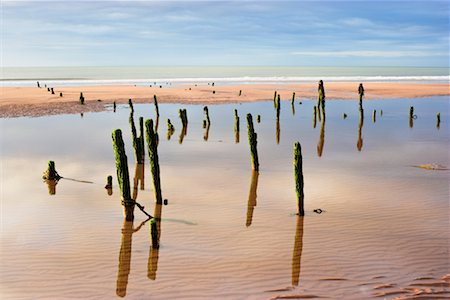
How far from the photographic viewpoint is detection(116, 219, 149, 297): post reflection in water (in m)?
8.91

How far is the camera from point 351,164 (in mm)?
19344

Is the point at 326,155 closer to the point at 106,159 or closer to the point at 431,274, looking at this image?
the point at 106,159

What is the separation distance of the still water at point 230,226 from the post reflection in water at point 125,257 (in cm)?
2

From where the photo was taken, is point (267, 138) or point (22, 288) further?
point (267, 138)

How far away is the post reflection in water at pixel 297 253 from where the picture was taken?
9.32 metres

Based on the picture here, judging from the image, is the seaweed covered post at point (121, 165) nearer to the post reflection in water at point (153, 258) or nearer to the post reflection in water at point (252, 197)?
the post reflection in water at point (153, 258)

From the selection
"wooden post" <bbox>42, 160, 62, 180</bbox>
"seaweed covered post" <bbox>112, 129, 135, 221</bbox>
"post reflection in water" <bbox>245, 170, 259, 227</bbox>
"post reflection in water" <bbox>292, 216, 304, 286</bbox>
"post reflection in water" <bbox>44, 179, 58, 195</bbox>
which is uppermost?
"seaweed covered post" <bbox>112, 129, 135, 221</bbox>

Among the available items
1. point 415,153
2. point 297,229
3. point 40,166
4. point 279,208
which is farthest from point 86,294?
point 415,153

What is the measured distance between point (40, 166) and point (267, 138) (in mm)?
12283

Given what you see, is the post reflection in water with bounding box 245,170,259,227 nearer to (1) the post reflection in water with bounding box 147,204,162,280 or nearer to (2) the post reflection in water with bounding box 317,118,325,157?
(1) the post reflection in water with bounding box 147,204,162,280

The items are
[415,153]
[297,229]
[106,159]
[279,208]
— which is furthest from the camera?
[415,153]

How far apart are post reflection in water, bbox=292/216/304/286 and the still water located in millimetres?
39

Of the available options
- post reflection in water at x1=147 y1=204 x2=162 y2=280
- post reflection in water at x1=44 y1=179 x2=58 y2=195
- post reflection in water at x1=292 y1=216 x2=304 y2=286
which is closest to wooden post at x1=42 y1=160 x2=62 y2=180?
post reflection in water at x1=44 y1=179 x2=58 y2=195

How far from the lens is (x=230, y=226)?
39.7ft
